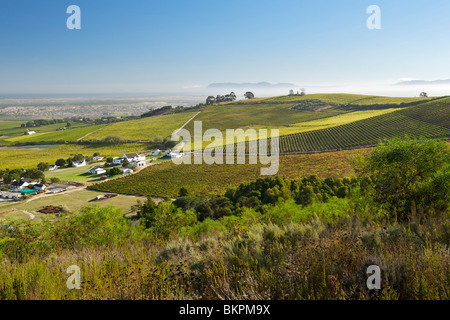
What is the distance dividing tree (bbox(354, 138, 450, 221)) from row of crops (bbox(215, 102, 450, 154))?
69409mm

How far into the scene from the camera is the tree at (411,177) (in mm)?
10172

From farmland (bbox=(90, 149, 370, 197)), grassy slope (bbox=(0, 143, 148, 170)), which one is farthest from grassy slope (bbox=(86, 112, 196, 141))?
farmland (bbox=(90, 149, 370, 197))

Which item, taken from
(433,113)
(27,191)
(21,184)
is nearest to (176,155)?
(27,191)

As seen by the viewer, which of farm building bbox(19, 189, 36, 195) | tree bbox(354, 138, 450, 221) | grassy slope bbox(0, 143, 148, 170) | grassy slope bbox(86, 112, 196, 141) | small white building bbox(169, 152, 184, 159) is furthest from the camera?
grassy slope bbox(86, 112, 196, 141)

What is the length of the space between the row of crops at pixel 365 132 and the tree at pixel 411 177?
69.4 metres

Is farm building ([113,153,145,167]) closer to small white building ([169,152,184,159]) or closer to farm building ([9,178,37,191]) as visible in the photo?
small white building ([169,152,184,159])

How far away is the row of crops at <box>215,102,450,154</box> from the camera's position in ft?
259

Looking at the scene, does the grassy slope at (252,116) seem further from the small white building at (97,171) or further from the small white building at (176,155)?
the small white building at (97,171)

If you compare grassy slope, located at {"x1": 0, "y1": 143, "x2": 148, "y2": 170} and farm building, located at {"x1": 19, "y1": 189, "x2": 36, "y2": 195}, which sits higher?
grassy slope, located at {"x1": 0, "y1": 143, "x2": 148, "y2": 170}

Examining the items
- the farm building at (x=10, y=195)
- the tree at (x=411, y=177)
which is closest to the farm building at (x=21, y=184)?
the farm building at (x=10, y=195)

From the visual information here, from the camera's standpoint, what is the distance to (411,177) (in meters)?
11.0

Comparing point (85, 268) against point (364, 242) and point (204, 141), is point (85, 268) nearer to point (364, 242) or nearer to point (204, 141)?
point (364, 242)

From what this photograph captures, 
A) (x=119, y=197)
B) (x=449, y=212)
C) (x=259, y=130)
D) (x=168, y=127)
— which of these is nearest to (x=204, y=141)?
(x=259, y=130)
